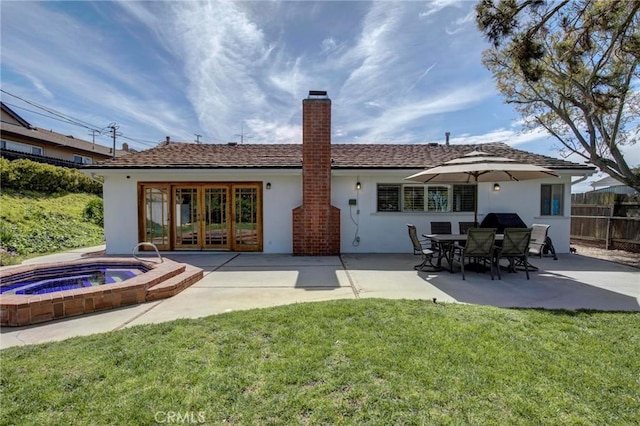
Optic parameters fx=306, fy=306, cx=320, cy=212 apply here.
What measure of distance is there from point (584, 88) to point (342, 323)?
1072 cm

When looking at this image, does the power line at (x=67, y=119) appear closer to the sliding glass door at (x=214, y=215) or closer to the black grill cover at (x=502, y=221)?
the sliding glass door at (x=214, y=215)

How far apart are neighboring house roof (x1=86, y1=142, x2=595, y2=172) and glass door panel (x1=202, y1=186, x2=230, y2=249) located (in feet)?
3.64

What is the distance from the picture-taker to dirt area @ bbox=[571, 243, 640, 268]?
953 cm

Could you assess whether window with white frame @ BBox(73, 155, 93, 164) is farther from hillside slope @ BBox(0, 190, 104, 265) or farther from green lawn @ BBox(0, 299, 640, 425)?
green lawn @ BBox(0, 299, 640, 425)

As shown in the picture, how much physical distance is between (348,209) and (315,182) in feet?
5.82

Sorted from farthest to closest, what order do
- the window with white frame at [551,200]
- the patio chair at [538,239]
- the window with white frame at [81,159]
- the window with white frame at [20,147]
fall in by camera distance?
1. the window with white frame at [81,159]
2. the window with white frame at [20,147]
3. the window with white frame at [551,200]
4. the patio chair at [538,239]

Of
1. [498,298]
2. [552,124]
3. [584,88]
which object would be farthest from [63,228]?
[552,124]

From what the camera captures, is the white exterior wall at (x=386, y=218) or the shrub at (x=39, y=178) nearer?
the white exterior wall at (x=386, y=218)

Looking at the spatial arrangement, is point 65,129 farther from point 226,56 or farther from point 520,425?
point 520,425

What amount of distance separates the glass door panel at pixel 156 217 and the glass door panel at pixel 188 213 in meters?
0.47

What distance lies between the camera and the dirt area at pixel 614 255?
953 cm

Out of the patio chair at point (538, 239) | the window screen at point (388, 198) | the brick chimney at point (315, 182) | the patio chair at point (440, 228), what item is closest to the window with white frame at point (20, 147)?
the brick chimney at point (315, 182)

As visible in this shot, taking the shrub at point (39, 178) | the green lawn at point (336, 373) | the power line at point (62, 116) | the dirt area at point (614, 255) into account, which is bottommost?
the dirt area at point (614, 255)
